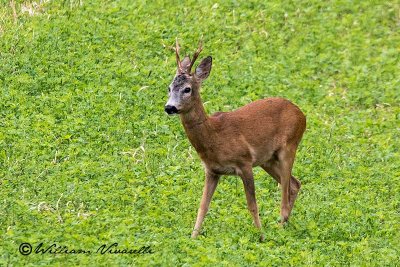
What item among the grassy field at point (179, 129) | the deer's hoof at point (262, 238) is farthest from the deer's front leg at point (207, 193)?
the deer's hoof at point (262, 238)

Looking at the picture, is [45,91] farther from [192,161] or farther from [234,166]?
[234,166]

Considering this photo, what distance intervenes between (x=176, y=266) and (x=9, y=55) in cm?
656

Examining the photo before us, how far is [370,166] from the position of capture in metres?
14.8

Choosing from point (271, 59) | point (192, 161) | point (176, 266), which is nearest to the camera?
point (176, 266)

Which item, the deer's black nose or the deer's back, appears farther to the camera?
the deer's back

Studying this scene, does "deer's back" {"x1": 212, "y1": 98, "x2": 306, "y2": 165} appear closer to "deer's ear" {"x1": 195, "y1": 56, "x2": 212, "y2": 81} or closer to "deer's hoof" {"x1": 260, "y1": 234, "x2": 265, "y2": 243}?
"deer's ear" {"x1": 195, "y1": 56, "x2": 212, "y2": 81}

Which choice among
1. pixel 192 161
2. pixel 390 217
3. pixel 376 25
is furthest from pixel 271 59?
pixel 390 217

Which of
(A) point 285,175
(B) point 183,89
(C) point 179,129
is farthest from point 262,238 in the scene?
(C) point 179,129

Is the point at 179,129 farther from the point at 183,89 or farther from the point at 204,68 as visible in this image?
the point at 183,89

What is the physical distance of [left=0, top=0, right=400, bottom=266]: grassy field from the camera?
1115 centimetres

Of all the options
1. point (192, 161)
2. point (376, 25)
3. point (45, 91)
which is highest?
point (45, 91)

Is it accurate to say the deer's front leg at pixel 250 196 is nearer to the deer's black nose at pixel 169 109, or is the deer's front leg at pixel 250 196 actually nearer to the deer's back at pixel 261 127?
the deer's back at pixel 261 127

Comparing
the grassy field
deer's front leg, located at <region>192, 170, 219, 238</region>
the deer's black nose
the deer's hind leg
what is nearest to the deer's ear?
the deer's black nose

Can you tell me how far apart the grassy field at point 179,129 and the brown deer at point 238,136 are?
41cm
